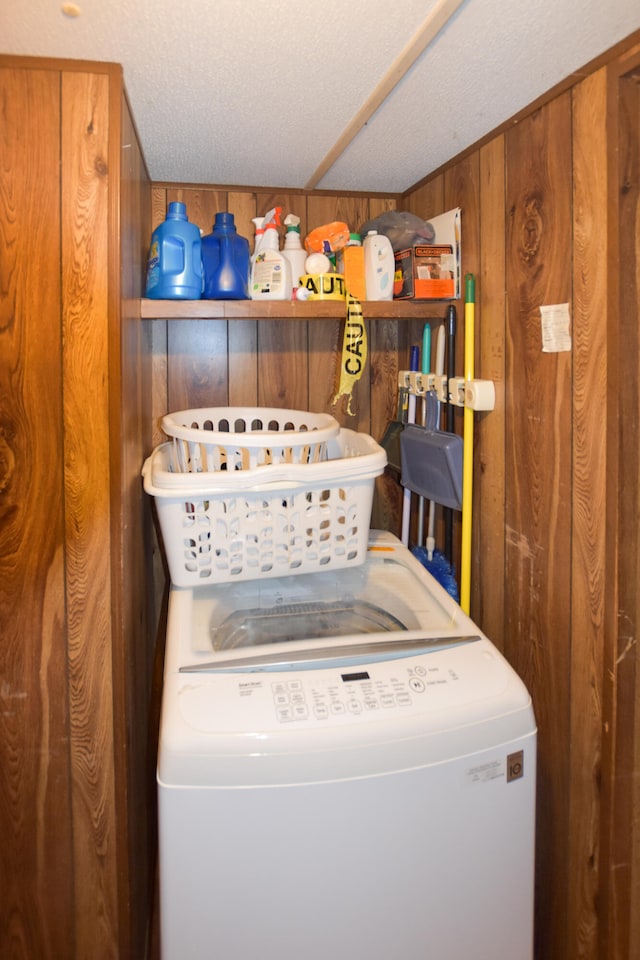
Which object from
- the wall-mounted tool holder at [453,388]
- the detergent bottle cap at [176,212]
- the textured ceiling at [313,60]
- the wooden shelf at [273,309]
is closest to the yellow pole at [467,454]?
the wall-mounted tool holder at [453,388]

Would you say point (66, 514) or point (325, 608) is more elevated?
point (66, 514)

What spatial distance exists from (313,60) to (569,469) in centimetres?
92

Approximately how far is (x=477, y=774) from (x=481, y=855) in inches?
5.9

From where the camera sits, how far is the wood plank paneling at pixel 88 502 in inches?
48.0

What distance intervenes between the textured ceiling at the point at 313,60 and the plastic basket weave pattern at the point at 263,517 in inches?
29.6

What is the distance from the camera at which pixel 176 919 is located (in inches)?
41.1

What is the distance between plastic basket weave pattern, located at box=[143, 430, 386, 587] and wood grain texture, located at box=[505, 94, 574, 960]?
35 centimetres

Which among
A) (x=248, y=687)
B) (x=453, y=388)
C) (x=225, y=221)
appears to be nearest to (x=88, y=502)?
(x=248, y=687)

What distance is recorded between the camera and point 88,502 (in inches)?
50.8

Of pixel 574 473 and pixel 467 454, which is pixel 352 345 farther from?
pixel 574 473

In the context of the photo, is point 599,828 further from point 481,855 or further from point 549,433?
point 549,433

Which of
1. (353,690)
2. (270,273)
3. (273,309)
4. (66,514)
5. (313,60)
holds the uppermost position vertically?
(313,60)

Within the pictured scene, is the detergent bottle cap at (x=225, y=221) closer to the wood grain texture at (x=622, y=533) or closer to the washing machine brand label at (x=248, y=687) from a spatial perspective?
the wood grain texture at (x=622, y=533)

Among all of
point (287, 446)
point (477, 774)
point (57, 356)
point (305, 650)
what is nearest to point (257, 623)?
point (305, 650)
